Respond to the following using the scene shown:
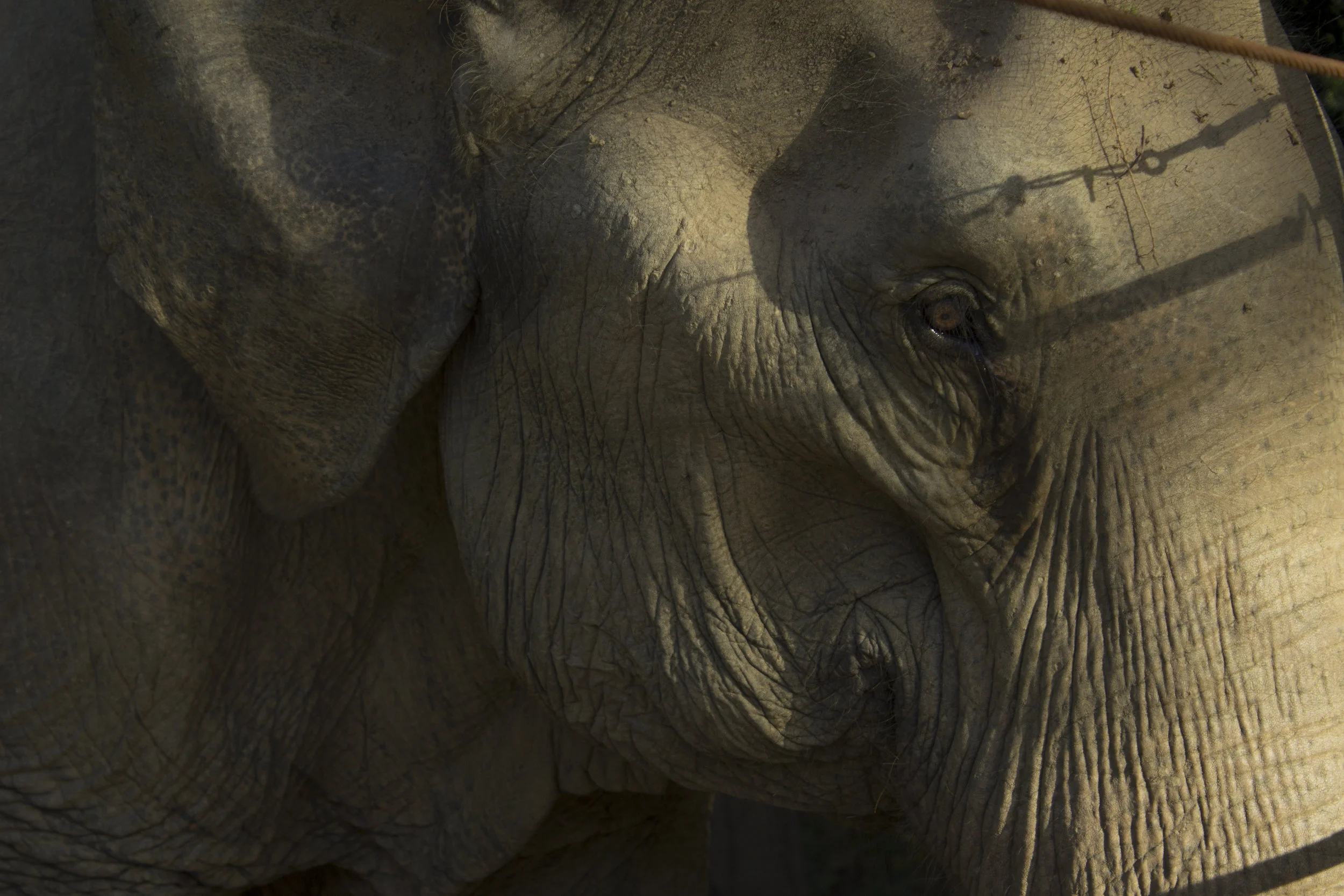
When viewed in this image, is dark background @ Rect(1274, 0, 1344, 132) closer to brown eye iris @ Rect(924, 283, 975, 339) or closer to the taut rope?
the taut rope

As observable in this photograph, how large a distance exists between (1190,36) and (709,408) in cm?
54

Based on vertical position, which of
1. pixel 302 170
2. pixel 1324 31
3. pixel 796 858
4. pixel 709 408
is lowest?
pixel 796 858

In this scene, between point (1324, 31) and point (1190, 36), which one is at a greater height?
point (1324, 31)

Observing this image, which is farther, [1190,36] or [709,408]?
[709,408]

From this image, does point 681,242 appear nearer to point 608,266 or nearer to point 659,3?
point 608,266

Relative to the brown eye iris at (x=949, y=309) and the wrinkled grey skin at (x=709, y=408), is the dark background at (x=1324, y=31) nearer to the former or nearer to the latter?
the wrinkled grey skin at (x=709, y=408)

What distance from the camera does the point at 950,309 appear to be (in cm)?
135

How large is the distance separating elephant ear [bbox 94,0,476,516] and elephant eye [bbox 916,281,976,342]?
1.55ft

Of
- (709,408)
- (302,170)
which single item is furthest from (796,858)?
(302,170)

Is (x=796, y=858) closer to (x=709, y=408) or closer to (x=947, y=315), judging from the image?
(x=709, y=408)

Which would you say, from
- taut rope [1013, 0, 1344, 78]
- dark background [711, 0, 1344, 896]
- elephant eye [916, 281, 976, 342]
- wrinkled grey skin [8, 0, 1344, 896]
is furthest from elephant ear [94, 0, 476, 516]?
dark background [711, 0, 1344, 896]

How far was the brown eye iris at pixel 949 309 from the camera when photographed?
4.38 feet

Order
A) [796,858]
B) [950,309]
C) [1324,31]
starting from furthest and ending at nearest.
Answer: [796,858] < [1324,31] < [950,309]

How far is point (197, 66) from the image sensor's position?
1.52m
